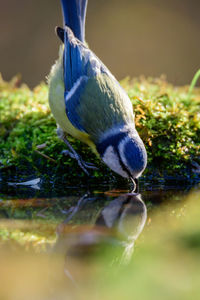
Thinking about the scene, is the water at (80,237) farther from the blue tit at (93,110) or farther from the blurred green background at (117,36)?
the blurred green background at (117,36)

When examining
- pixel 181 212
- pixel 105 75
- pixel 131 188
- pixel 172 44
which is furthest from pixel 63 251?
pixel 172 44

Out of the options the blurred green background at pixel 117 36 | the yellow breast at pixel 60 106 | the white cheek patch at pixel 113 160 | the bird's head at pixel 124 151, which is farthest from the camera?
the blurred green background at pixel 117 36

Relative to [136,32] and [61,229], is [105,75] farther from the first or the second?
[136,32]

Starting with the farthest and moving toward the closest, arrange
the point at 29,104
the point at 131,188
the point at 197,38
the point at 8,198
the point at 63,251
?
the point at 197,38 < the point at 29,104 < the point at 131,188 < the point at 8,198 < the point at 63,251

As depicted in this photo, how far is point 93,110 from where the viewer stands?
2795 mm

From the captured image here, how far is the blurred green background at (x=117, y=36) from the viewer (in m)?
8.02

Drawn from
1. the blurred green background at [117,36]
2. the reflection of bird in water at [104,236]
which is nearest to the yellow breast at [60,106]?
the reflection of bird in water at [104,236]

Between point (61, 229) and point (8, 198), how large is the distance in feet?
2.48

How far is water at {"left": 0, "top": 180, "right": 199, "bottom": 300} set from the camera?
1.30m

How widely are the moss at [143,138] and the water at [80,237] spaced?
29 cm

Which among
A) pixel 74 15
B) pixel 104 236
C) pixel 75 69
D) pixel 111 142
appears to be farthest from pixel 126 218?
pixel 74 15

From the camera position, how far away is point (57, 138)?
3.12m

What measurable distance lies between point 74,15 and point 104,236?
222 centimetres

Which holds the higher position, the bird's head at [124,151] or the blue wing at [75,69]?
the blue wing at [75,69]
